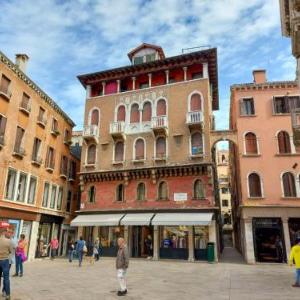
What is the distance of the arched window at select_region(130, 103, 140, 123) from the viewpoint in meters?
28.0

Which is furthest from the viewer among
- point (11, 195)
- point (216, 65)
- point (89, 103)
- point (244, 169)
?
point (89, 103)

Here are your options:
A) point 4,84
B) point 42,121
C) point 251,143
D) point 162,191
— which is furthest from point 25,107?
point 251,143

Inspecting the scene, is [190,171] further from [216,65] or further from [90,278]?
[90,278]

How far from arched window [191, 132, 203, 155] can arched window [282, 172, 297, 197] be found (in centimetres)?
657

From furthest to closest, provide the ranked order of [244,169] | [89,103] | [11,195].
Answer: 1. [89,103]
2. [244,169]
3. [11,195]

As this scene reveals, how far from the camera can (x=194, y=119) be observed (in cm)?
2534

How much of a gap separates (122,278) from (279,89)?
69.5ft

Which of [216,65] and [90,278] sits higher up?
[216,65]

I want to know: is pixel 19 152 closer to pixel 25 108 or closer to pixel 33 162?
pixel 33 162

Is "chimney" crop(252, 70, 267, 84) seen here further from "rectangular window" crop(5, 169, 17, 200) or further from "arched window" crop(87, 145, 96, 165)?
"rectangular window" crop(5, 169, 17, 200)

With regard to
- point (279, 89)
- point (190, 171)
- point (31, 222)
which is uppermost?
point (279, 89)

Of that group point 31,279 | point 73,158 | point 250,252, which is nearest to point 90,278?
point 31,279

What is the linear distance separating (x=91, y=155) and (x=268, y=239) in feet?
54.1

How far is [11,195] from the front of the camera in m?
21.7
